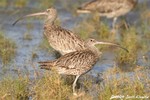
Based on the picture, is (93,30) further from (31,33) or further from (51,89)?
(51,89)

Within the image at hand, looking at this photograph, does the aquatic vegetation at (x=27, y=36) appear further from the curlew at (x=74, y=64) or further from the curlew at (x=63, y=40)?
the curlew at (x=74, y=64)

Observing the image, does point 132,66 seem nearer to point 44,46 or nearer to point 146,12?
point 44,46

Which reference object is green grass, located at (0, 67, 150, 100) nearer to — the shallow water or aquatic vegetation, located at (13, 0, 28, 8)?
the shallow water

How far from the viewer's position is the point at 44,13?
12.4 m

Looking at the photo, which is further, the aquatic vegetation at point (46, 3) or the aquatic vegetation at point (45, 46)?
the aquatic vegetation at point (46, 3)

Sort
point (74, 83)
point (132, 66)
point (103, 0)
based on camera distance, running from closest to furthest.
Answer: point (74, 83) → point (132, 66) → point (103, 0)

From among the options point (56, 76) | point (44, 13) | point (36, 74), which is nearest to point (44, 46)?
point (44, 13)

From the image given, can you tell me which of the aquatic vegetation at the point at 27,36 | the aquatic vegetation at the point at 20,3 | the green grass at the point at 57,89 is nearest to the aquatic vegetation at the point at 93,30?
the aquatic vegetation at the point at 27,36

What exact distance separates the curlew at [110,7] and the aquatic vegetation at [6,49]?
381 centimetres

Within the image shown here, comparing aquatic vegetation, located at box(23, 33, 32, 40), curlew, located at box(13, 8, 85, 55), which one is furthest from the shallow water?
curlew, located at box(13, 8, 85, 55)

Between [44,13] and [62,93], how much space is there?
3872 millimetres

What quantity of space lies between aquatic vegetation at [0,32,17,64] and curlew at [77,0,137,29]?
381 cm

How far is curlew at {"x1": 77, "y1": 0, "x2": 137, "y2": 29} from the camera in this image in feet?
53.3

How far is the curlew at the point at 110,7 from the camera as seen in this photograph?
16250mm
